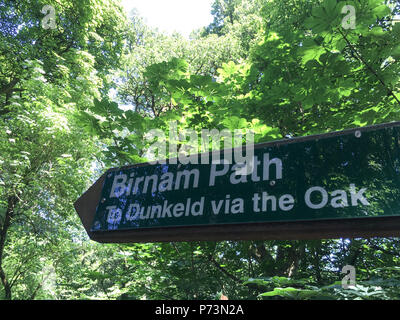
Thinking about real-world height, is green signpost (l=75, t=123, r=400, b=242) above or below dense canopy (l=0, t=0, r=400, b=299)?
below

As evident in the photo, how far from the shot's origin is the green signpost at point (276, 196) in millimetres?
1135

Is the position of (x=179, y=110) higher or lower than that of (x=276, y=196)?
higher

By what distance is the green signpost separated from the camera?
44.7 inches

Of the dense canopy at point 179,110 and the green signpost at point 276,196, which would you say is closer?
the green signpost at point 276,196

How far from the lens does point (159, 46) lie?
48.3 ft

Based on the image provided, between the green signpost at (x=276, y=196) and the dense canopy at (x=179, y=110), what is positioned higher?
the dense canopy at (x=179, y=110)

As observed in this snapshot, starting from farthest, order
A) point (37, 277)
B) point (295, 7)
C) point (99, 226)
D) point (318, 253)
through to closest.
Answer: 1. point (37, 277)
2. point (295, 7)
3. point (318, 253)
4. point (99, 226)

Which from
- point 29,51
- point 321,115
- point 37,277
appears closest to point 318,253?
point 321,115

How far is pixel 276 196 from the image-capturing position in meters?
1.28

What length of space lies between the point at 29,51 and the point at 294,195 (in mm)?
10445

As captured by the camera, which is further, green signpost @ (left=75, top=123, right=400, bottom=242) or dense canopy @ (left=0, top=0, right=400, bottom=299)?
dense canopy @ (left=0, top=0, right=400, bottom=299)

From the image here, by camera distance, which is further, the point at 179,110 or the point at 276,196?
the point at 179,110
